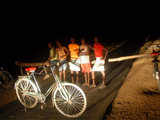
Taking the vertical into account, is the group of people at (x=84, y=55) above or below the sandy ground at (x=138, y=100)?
above

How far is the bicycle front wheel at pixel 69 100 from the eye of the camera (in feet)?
13.1

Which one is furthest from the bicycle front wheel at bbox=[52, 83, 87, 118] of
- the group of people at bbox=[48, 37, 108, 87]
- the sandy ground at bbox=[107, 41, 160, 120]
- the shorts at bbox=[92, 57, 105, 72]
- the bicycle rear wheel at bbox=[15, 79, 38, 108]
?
the shorts at bbox=[92, 57, 105, 72]

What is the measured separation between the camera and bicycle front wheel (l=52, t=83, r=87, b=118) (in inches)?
158

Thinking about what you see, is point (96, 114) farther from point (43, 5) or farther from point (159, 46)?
point (43, 5)

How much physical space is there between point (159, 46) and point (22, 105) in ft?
15.3

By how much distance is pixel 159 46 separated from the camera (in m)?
4.61

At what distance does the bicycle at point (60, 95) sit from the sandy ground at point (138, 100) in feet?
3.01

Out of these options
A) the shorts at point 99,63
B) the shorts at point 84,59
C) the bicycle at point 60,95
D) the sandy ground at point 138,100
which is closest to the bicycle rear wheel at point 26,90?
the bicycle at point 60,95

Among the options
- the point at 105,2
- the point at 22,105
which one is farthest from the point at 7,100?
the point at 105,2

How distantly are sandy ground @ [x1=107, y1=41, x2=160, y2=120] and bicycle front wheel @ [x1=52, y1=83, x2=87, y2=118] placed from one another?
85 centimetres

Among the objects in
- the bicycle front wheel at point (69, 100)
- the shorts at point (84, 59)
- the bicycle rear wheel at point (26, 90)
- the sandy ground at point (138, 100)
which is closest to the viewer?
the sandy ground at point (138, 100)

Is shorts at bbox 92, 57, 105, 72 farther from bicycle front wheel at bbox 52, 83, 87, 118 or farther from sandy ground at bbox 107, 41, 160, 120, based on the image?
bicycle front wheel at bbox 52, 83, 87, 118

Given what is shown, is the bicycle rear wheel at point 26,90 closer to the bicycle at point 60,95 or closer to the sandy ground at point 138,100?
the bicycle at point 60,95

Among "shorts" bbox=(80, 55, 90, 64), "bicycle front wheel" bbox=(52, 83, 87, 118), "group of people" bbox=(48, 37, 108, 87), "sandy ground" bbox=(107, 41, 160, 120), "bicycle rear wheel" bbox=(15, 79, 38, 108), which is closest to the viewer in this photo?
"sandy ground" bbox=(107, 41, 160, 120)
